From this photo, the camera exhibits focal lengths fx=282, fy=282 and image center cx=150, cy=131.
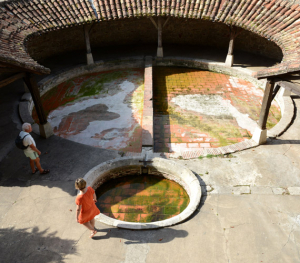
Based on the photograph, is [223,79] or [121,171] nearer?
[121,171]

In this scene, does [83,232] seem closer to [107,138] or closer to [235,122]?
[107,138]

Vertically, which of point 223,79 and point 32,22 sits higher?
point 32,22

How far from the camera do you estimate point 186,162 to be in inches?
300

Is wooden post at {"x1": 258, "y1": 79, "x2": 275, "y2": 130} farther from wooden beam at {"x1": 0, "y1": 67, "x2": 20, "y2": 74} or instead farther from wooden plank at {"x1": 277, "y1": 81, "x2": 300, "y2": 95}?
wooden beam at {"x1": 0, "y1": 67, "x2": 20, "y2": 74}

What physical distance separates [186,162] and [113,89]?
6179 mm

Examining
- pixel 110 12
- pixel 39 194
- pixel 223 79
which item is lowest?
pixel 223 79

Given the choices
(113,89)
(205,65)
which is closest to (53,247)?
(113,89)

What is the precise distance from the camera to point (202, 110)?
11031 millimetres

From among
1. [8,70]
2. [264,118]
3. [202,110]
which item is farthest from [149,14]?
[8,70]

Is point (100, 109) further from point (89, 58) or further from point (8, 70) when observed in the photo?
point (8, 70)

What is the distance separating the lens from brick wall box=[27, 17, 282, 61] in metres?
14.7

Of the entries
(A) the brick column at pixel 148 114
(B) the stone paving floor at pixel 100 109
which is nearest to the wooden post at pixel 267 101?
(A) the brick column at pixel 148 114

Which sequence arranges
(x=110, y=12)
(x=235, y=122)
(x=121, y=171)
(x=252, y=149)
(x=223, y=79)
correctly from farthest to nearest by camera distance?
(x=223, y=79) → (x=110, y=12) → (x=235, y=122) → (x=252, y=149) → (x=121, y=171)

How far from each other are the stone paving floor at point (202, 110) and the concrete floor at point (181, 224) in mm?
1621
